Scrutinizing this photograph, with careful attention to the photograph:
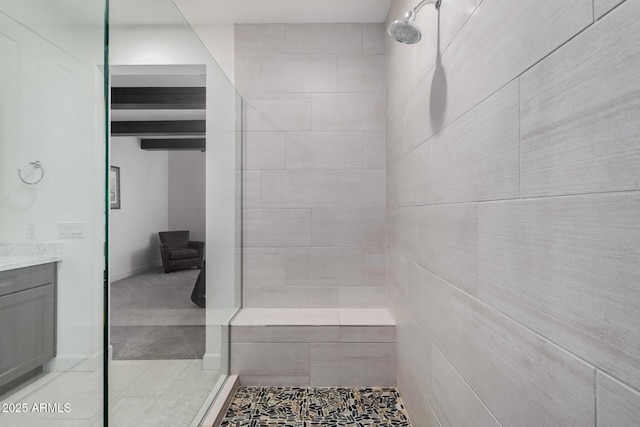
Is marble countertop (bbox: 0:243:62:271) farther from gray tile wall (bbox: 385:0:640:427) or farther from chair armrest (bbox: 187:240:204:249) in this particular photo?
gray tile wall (bbox: 385:0:640:427)

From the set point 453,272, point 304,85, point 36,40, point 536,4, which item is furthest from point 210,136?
point 536,4

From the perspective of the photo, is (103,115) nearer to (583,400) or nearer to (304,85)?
(583,400)

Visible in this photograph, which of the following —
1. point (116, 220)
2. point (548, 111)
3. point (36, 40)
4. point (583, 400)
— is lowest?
point (583, 400)

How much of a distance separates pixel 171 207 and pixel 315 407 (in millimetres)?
1389

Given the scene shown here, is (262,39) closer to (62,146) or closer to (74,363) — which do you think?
(62,146)

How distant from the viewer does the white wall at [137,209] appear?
1.08 m

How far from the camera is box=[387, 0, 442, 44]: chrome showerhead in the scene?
1.27 metres

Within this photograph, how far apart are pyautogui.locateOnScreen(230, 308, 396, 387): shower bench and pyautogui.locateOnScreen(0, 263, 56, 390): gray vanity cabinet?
4.71 ft

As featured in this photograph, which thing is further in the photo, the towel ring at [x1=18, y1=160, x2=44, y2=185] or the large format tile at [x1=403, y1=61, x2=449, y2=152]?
the large format tile at [x1=403, y1=61, x2=449, y2=152]

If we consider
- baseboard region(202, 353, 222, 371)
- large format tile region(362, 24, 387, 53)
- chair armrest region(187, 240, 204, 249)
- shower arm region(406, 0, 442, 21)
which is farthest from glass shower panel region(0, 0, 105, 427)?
large format tile region(362, 24, 387, 53)

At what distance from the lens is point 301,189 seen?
2533 mm

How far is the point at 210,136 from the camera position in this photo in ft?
6.29

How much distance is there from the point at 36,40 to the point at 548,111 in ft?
3.83

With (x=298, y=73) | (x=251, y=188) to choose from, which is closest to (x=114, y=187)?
(x=251, y=188)
